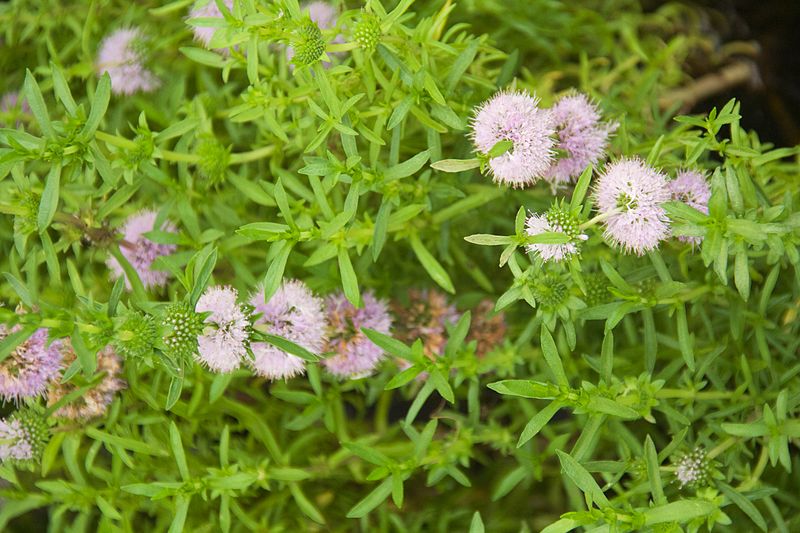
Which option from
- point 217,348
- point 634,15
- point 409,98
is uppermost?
point 634,15

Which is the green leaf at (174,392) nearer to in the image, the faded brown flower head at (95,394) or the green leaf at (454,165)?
the faded brown flower head at (95,394)

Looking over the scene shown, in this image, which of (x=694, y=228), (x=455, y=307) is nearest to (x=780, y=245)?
(x=694, y=228)

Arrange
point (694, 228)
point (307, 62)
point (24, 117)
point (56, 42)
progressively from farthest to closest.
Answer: point (56, 42), point (24, 117), point (307, 62), point (694, 228)

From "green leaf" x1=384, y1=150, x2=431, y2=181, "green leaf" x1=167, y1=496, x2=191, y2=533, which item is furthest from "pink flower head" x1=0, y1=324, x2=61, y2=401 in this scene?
"green leaf" x1=384, y1=150, x2=431, y2=181

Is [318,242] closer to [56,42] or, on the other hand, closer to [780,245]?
[780,245]

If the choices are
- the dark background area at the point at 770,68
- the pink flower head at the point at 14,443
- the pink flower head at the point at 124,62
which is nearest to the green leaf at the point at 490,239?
the pink flower head at the point at 14,443

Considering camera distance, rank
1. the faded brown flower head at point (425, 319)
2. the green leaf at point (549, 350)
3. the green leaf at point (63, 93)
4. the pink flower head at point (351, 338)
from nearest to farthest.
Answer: the green leaf at point (549, 350), the green leaf at point (63, 93), the pink flower head at point (351, 338), the faded brown flower head at point (425, 319)
